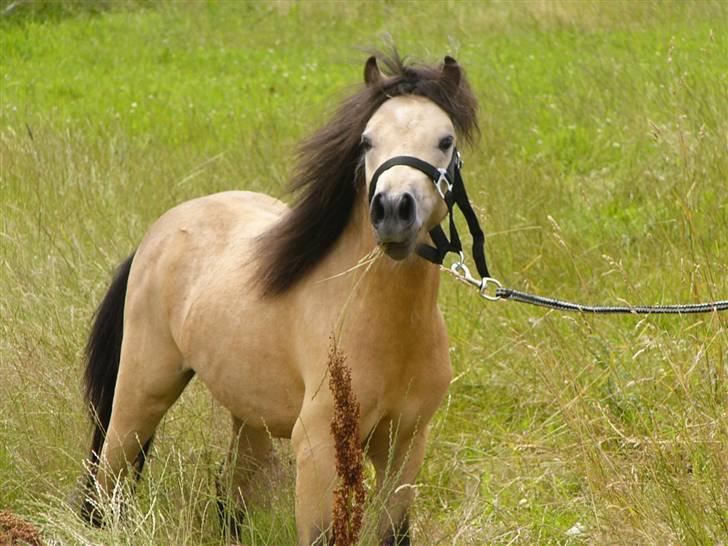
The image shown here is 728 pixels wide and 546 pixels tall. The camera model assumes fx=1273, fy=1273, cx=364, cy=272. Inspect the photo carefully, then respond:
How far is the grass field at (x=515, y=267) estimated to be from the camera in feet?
13.9

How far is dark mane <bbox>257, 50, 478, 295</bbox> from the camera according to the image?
3.91m

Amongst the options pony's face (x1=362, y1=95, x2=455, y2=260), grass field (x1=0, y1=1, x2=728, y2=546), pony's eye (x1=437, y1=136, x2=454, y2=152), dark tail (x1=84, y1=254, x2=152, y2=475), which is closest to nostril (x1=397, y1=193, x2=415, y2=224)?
pony's face (x1=362, y1=95, x2=455, y2=260)

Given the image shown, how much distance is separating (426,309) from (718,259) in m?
2.37

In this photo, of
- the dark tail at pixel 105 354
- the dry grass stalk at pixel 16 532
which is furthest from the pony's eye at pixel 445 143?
the dark tail at pixel 105 354

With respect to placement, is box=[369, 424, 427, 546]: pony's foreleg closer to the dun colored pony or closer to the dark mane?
the dun colored pony

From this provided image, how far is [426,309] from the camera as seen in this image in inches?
155

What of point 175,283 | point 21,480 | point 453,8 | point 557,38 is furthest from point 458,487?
point 453,8

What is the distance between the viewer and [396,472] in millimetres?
4070

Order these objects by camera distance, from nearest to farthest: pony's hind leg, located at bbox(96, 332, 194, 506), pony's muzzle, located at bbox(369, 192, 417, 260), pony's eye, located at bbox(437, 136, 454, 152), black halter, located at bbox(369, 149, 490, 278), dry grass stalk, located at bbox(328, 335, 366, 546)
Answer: dry grass stalk, located at bbox(328, 335, 366, 546)
pony's muzzle, located at bbox(369, 192, 417, 260)
black halter, located at bbox(369, 149, 490, 278)
pony's eye, located at bbox(437, 136, 454, 152)
pony's hind leg, located at bbox(96, 332, 194, 506)

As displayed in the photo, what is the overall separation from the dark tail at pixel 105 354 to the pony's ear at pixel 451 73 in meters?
1.82

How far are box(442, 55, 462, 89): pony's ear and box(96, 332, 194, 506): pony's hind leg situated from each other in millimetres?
1564

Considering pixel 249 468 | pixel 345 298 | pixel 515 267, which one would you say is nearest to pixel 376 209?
pixel 345 298

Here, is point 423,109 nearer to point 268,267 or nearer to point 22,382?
point 268,267

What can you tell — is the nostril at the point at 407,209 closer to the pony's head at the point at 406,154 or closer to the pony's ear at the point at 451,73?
the pony's head at the point at 406,154
